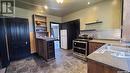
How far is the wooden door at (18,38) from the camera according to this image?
381 cm

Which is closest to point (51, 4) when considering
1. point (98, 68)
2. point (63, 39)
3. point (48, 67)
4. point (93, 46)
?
point (93, 46)

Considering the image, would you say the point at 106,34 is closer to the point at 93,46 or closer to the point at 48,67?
the point at 93,46

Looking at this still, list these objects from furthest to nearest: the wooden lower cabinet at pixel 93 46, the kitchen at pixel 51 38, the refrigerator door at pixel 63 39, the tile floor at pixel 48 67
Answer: the refrigerator door at pixel 63 39 → the wooden lower cabinet at pixel 93 46 → the kitchen at pixel 51 38 → the tile floor at pixel 48 67

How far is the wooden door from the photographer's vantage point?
3.81 meters

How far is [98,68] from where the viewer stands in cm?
111

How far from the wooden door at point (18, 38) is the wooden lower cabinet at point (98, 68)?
388 cm

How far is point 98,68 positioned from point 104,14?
3224mm

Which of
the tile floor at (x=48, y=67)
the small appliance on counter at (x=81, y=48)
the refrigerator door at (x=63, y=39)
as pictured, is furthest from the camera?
the refrigerator door at (x=63, y=39)

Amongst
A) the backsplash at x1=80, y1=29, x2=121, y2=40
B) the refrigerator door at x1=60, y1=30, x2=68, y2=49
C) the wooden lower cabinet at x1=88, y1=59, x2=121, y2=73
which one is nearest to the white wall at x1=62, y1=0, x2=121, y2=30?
the backsplash at x1=80, y1=29, x2=121, y2=40

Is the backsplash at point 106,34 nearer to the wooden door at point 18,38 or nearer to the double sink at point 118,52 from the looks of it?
the double sink at point 118,52

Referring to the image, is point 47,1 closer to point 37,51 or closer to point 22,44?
point 22,44

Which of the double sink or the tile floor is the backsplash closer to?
the tile floor

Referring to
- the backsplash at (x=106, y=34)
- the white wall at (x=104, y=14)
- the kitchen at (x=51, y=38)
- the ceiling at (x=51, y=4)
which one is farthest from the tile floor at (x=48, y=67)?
the ceiling at (x=51, y=4)

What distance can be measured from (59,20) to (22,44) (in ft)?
11.4
